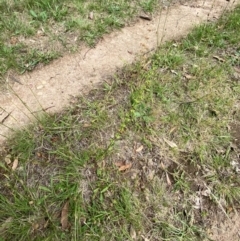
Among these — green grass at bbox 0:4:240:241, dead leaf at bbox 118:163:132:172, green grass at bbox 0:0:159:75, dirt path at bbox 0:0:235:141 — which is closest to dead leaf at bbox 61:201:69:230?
green grass at bbox 0:4:240:241

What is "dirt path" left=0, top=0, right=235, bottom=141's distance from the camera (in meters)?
3.22

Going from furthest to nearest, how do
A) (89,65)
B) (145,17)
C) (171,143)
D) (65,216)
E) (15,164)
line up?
(145,17) → (89,65) → (171,143) → (15,164) → (65,216)

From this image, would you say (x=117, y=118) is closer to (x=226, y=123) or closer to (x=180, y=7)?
(x=226, y=123)

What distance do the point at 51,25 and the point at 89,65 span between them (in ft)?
2.83

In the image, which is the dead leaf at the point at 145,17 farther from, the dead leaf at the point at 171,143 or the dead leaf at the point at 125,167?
the dead leaf at the point at 125,167


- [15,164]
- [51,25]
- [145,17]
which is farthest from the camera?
[145,17]

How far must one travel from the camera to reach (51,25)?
3902 mm

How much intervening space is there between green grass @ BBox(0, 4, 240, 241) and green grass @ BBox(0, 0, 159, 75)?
2.71 feet

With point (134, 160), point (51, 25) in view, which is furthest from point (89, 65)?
point (134, 160)

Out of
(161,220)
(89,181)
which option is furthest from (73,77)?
(161,220)

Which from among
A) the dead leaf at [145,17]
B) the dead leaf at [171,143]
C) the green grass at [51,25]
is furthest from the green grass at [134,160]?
the dead leaf at [145,17]

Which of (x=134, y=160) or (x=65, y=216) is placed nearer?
(x=65, y=216)

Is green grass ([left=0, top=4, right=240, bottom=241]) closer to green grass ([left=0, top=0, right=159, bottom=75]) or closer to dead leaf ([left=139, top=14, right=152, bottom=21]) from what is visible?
green grass ([left=0, top=0, right=159, bottom=75])

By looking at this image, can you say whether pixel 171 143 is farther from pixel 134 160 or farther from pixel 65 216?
pixel 65 216
